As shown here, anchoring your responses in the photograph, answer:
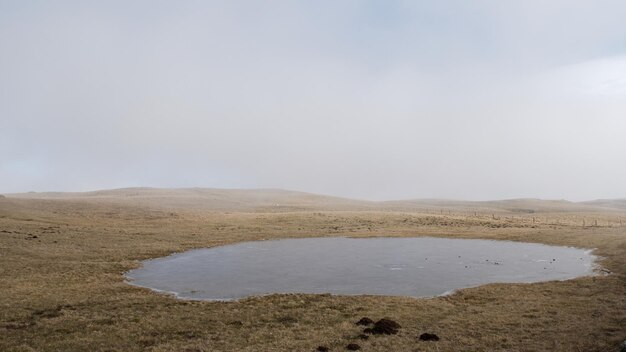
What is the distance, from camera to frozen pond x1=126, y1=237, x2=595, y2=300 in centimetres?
3066

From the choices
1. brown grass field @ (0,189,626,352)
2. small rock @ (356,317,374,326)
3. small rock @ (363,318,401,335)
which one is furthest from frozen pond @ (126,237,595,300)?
small rock @ (363,318,401,335)

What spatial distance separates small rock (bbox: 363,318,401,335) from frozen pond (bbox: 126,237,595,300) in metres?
8.09

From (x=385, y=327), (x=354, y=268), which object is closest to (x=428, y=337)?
(x=385, y=327)

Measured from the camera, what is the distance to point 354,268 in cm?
3872

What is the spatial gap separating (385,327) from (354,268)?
→ 18.7 m

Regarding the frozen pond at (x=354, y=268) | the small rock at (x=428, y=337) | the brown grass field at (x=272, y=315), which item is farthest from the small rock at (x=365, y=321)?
the frozen pond at (x=354, y=268)

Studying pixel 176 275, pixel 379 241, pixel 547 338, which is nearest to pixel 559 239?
pixel 379 241

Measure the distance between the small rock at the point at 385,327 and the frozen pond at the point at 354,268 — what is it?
318 inches

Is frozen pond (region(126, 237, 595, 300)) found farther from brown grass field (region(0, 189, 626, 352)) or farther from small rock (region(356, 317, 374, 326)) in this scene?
small rock (region(356, 317, 374, 326))

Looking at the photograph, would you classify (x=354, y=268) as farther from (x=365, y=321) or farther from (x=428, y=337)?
(x=428, y=337)

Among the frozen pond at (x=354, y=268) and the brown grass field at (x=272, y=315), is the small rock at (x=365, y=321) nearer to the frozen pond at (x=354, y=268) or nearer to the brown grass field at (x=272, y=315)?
the brown grass field at (x=272, y=315)

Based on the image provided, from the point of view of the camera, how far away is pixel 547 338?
61.3 ft

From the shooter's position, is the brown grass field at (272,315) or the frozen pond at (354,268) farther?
the frozen pond at (354,268)

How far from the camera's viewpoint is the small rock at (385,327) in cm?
1959
